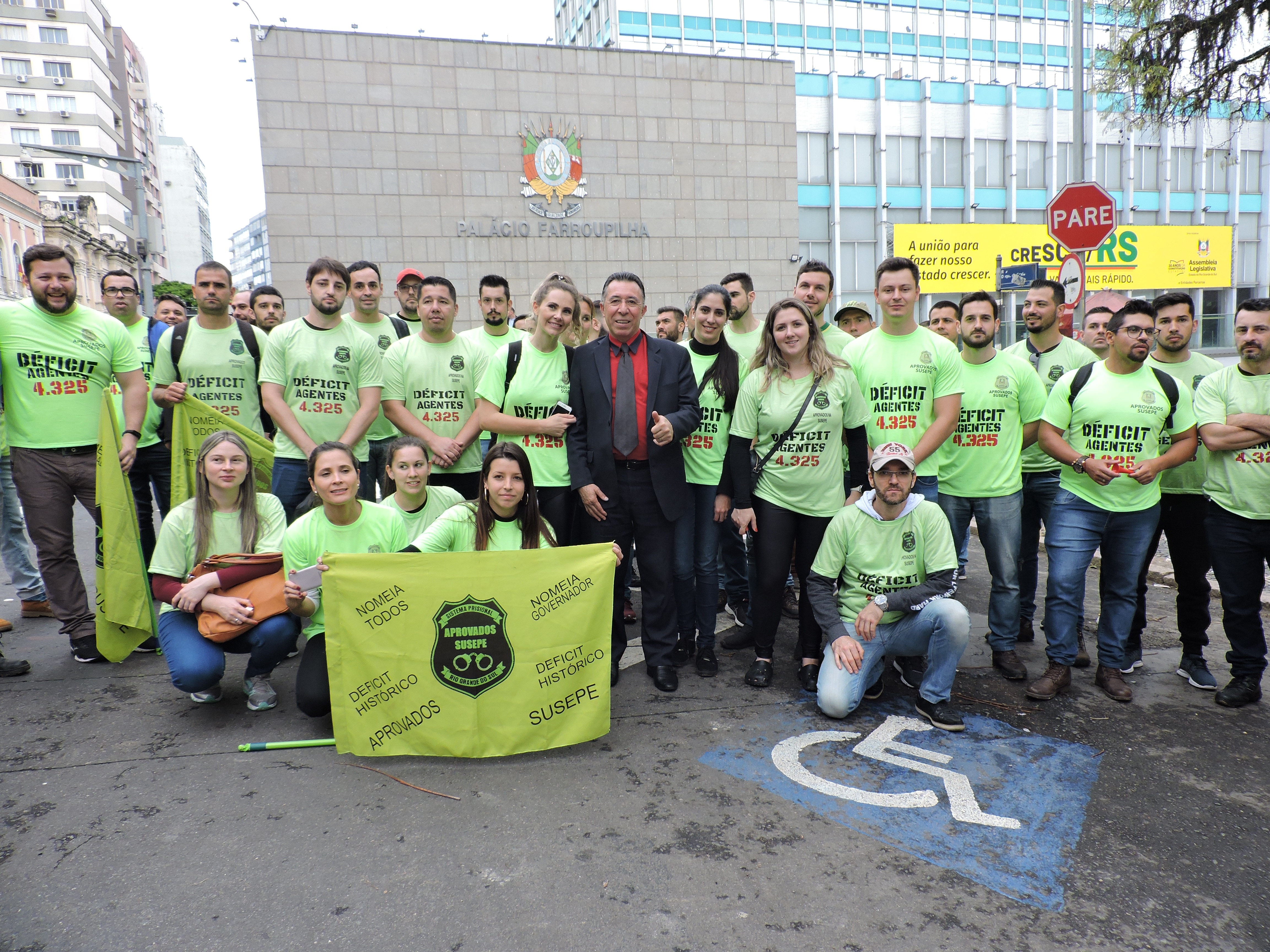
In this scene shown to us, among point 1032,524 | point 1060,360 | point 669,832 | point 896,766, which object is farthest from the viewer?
point 1060,360

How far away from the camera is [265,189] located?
23.0 metres

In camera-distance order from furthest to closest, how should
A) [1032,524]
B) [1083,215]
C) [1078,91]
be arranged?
[1078,91]
[1083,215]
[1032,524]

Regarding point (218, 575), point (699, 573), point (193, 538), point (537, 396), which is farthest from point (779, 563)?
point (193, 538)

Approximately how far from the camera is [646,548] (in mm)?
4461

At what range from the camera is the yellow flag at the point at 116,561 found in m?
4.71

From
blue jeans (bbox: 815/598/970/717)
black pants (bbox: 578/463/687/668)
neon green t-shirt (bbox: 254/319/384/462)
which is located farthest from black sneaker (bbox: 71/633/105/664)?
blue jeans (bbox: 815/598/970/717)

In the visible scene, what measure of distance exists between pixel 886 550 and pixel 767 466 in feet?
2.66

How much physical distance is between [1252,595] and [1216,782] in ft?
4.42

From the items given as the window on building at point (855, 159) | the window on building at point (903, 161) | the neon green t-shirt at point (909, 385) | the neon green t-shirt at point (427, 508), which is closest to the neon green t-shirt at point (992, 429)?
the neon green t-shirt at point (909, 385)

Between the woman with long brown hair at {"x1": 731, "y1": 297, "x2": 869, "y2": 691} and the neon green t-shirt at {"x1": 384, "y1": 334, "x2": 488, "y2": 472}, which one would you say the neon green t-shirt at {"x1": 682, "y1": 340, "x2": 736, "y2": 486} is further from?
the neon green t-shirt at {"x1": 384, "y1": 334, "x2": 488, "y2": 472}

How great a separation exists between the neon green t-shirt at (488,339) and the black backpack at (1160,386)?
3.41 meters

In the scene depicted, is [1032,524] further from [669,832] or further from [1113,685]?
[669,832]

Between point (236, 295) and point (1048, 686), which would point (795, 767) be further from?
point (236, 295)

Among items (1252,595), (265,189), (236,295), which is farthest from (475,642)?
(265,189)
